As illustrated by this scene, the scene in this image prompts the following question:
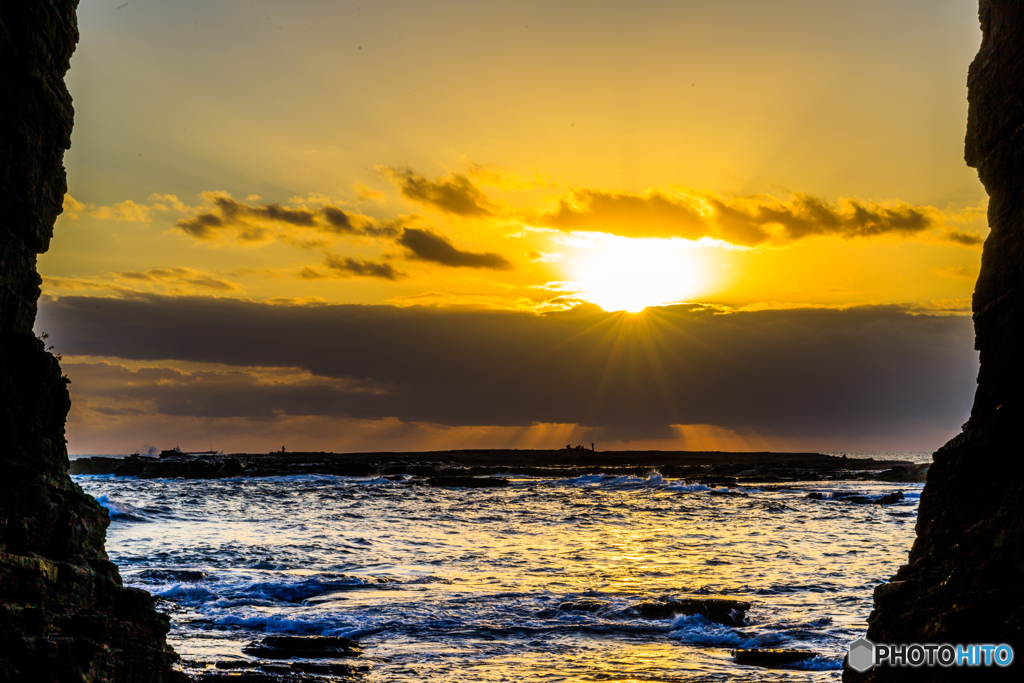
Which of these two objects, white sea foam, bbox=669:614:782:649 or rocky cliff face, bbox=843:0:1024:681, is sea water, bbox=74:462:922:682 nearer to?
white sea foam, bbox=669:614:782:649

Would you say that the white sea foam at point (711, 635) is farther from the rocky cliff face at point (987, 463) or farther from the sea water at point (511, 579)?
the rocky cliff face at point (987, 463)

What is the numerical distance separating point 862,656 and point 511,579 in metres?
10.7

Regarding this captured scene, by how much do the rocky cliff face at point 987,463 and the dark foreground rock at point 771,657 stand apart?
3.07 metres

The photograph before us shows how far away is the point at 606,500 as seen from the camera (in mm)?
42500

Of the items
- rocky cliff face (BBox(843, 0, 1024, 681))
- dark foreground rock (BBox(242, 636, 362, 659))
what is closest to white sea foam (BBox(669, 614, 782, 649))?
rocky cliff face (BBox(843, 0, 1024, 681))

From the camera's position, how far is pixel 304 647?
1108 cm

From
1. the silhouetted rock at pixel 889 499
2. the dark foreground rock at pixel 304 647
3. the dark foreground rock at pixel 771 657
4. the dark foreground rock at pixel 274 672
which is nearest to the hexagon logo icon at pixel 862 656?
the dark foreground rock at pixel 771 657

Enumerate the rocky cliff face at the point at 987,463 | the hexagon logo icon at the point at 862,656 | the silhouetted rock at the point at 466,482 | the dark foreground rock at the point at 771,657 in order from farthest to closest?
the silhouetted rock at the point at 466,482
the dark foreground rock at the point at 771,657
the hexagon logo icon at the point at 862,656
the rocky cliff face at the point at 987,463

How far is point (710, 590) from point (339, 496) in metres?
31.5

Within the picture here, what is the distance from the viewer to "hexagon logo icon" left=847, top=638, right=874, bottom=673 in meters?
7.17

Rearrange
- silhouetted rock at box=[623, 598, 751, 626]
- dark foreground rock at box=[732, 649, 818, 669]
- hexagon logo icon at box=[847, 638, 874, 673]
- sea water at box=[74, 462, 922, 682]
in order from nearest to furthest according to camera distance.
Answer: hexagon logo icon at box=[847, 638, 874, 673] → dark foreground rock at box=[732, 649, 818, 669] → sea water at box=[74, 462, 922, 682] → silhouetted rock at box=[623, 598, 751, 626]

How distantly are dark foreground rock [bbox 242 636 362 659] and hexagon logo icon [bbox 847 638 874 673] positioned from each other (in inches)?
275

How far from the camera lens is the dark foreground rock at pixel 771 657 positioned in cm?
1045

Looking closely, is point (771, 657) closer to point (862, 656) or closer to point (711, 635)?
point (711, 635)
